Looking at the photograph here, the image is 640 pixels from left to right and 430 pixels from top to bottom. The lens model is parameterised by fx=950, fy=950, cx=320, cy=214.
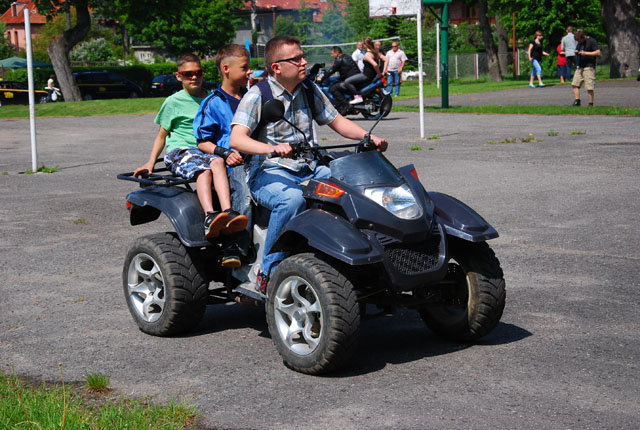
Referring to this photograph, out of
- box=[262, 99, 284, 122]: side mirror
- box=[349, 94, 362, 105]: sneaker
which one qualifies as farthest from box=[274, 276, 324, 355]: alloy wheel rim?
box=[349, 94, 362, 105]: sneaker

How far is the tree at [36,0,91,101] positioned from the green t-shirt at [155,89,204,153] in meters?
40.3

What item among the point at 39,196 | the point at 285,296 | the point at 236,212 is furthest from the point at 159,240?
the point at 39,196

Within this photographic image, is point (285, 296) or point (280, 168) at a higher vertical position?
point (280, 168)

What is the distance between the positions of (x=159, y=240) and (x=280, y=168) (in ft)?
3.20

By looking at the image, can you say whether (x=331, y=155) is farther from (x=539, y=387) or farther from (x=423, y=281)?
(x=539, y=387)

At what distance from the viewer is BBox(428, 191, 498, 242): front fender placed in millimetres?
5105

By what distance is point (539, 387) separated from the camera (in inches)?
181

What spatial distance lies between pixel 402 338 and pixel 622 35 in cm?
3989

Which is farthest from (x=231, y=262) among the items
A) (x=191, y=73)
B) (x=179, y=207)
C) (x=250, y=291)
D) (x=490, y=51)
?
(x=490, y=51)

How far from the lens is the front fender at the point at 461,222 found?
5.11 m

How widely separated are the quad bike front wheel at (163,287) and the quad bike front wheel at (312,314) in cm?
80

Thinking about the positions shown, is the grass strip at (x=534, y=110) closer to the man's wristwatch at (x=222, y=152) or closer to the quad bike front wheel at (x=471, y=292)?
the quad bike front wheel at (x=471, y=292)

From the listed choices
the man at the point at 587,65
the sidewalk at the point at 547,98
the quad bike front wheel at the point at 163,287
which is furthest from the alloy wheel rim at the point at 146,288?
the sidewalk at the point at 547,98

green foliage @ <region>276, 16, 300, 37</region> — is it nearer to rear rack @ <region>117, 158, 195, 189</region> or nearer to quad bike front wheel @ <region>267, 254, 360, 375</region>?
rear rack @ <region>117, 158, 195, 189</region>
